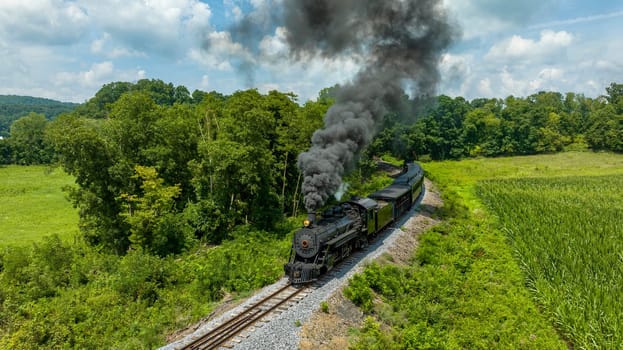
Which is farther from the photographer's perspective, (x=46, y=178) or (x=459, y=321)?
(x=46, y=178)

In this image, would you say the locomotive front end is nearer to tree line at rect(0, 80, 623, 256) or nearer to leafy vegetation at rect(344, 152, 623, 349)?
leafy vegetation at rect(344, 152, 623, 349)

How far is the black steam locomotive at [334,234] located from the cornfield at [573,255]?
801 centimetres

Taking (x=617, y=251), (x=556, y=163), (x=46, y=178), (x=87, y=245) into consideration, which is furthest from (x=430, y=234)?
(x=46, y=178)

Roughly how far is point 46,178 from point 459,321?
7656 centimetres

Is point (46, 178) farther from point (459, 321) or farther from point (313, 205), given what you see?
point (459, 321)

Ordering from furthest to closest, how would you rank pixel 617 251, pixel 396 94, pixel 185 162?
pixel 185 162 < pixel 396 94 < pixel 617 251

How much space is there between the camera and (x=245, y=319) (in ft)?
45.8

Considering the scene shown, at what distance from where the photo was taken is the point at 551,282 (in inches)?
747

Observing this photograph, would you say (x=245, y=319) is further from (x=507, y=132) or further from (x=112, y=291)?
(x=507, y=132)

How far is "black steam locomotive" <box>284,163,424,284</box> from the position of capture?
16.9 m

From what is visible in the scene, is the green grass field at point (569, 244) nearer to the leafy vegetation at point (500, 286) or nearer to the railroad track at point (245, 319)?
the leafy vegetation at point (500, 286)

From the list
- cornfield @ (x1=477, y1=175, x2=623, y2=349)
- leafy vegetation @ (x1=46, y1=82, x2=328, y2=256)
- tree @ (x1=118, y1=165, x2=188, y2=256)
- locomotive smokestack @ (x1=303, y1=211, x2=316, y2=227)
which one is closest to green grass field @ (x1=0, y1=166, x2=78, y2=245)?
leafy vegetation @ (x1=46, y1=82, x2=328, y2=256)

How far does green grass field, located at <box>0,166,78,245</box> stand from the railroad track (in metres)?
22.8

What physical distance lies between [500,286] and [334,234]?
8225mm
